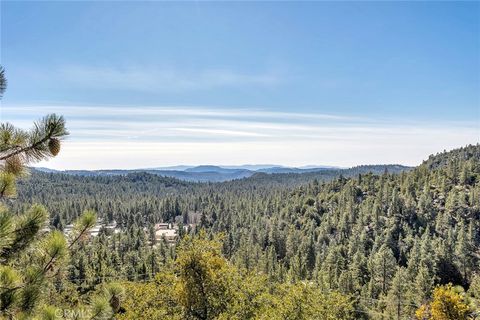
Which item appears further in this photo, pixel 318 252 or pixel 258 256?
pixel 318 252

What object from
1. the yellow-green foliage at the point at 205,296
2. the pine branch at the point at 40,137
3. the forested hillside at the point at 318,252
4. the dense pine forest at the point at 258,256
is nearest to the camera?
the pine branch at the point at 40,137

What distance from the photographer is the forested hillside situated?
17172 mm

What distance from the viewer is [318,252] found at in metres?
99.8

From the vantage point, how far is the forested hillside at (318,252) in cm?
1717

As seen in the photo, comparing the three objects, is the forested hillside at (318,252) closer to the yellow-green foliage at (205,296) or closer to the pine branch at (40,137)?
the yellow-green foliage at (205,296)

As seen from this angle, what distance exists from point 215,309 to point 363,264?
75.6 meters

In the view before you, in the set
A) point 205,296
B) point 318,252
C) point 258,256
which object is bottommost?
point 258,256

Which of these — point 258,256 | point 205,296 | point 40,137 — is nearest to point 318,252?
point 258,256

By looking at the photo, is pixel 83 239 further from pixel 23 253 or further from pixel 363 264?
pixel 363 264

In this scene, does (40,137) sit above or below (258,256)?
above

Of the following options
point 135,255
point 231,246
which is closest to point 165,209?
point 231,246

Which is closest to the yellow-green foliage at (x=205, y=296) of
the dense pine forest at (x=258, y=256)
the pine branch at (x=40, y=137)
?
the dense pine forest at (x=258, y=256)

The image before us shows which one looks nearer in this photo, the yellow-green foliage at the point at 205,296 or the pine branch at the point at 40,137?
the pine branch at the point at 40,137

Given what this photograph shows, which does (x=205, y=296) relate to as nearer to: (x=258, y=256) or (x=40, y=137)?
(x=40, y=137)
